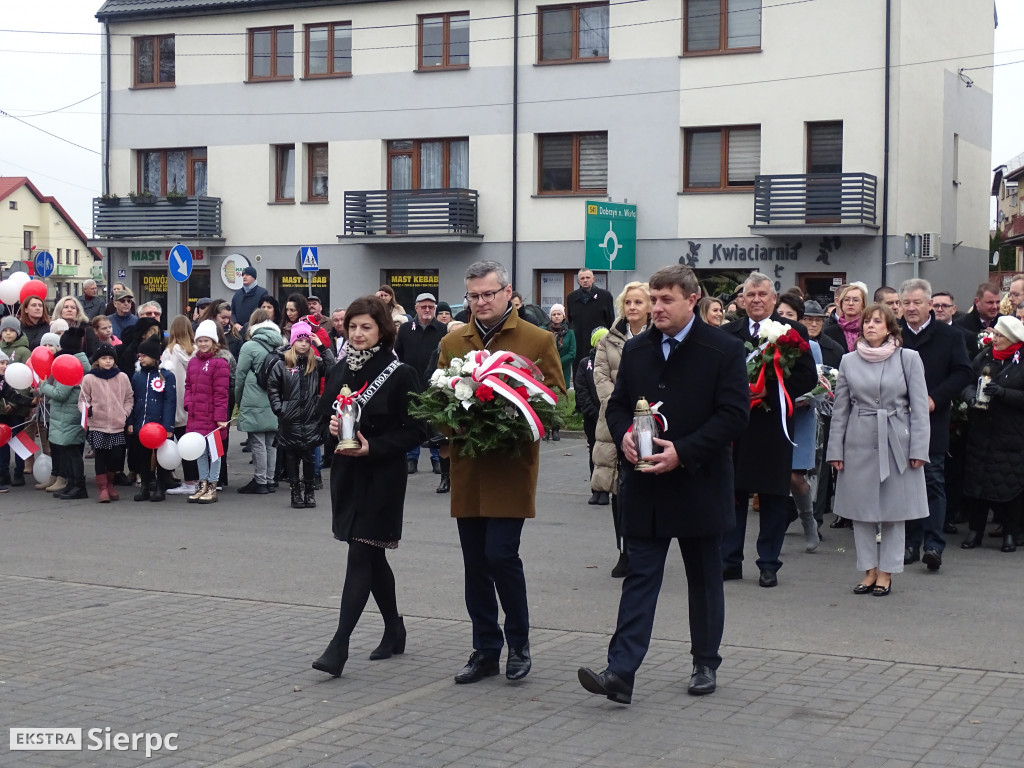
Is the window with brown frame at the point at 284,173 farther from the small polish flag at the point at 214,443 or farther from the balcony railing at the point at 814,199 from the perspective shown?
the small polish flag at the point at 214,443

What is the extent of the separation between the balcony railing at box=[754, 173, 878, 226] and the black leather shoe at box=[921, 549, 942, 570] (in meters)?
20.1

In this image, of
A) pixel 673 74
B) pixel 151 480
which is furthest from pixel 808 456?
pixel 673 74

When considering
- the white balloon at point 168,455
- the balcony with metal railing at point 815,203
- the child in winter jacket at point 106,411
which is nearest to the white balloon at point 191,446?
the white balloon at point 168,455

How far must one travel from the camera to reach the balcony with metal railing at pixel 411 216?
3316cm

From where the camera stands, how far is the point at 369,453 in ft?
22.5

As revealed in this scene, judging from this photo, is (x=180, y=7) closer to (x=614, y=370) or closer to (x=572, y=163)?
(x=572, y=163)

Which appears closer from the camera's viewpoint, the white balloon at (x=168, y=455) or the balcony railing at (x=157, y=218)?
the white balloon at (x=168, y=455)

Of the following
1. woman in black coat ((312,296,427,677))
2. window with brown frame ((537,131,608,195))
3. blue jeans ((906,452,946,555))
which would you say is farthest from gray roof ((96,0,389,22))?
woman in black coat ((312,296,427,677))

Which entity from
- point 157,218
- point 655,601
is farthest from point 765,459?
point 157,218

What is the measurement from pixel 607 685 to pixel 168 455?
865 cm

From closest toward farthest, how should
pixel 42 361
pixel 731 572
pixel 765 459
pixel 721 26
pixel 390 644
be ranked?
pixel 390 644 → pixel 765 459 → pixel 731 572 → pixel 42 361 → pixel 721 26

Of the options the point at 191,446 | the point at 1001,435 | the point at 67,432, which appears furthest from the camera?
the point at 67,432

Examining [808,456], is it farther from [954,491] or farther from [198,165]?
[198,165]

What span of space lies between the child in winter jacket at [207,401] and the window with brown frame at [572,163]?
1931 cm
